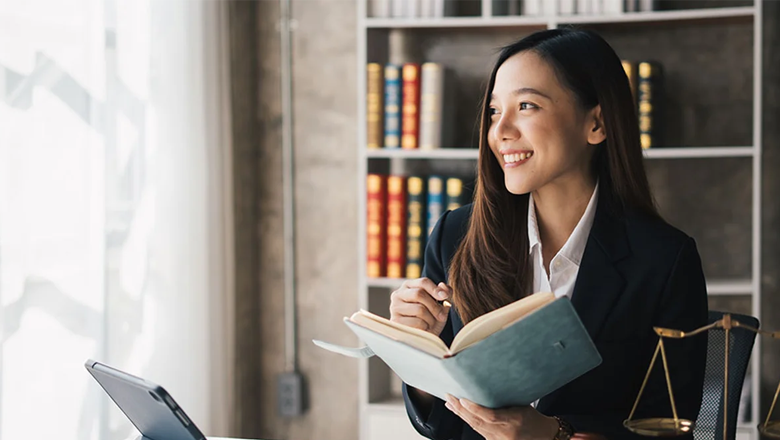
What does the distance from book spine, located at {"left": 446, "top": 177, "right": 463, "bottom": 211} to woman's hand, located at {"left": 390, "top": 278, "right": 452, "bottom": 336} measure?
1220mm

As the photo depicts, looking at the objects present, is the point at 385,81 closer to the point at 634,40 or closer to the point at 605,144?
the point at 634,40

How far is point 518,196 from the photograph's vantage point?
1.74 metres

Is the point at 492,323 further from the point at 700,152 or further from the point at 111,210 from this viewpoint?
the point at 700,152

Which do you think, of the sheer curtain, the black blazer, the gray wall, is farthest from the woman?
the gray wall

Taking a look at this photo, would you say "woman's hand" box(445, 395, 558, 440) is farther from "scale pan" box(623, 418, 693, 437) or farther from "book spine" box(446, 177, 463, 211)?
"book spine" box(446, 177, 463, 211)

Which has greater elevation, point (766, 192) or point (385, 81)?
point (385, 81)

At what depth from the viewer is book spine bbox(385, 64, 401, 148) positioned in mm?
2631

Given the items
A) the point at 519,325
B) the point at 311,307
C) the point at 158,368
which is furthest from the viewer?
the point at 311,307

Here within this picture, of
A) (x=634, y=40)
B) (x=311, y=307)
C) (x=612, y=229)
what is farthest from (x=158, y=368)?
(x=634, y=40)

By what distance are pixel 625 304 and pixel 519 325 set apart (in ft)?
2.06

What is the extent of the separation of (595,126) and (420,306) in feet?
1.74

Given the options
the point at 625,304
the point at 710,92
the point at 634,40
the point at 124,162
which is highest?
the point at 634,40

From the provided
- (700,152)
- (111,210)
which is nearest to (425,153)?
(700,152)

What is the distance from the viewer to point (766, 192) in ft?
8.93
